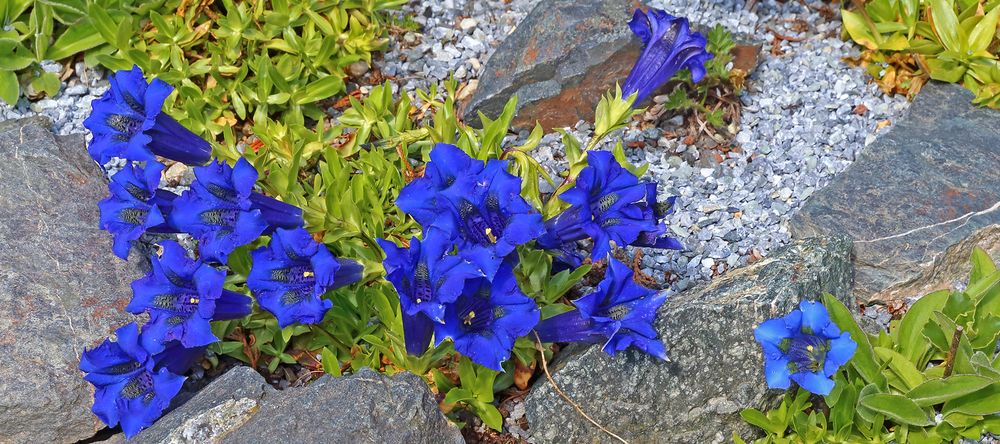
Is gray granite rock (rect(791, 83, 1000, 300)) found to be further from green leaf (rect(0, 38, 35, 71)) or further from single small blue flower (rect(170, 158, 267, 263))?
green leaf (rect(0, 38, 35, 71))

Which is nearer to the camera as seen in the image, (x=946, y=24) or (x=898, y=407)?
(x=898, y=407)

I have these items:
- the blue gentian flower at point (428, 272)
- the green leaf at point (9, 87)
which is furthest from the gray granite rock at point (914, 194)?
the green leaf at point (9, 87)

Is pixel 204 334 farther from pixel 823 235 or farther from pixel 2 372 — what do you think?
pixel 823 235

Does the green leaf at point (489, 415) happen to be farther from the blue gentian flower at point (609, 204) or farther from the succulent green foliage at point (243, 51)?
the succulent green foliage at point (243, 51)

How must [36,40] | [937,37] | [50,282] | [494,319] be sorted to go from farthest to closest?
[36,40] → [937,37] → [50,282] → [494,319]

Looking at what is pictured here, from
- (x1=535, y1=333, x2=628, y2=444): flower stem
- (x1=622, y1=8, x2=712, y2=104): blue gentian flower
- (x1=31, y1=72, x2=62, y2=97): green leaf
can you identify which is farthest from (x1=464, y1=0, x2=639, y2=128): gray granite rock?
(x1=31, y1=72, x2=62, y2=97): green leaf

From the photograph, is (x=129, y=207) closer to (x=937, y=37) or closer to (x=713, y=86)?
(x=713, y=86)

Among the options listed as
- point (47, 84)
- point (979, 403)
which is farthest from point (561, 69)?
point (47, 84)
